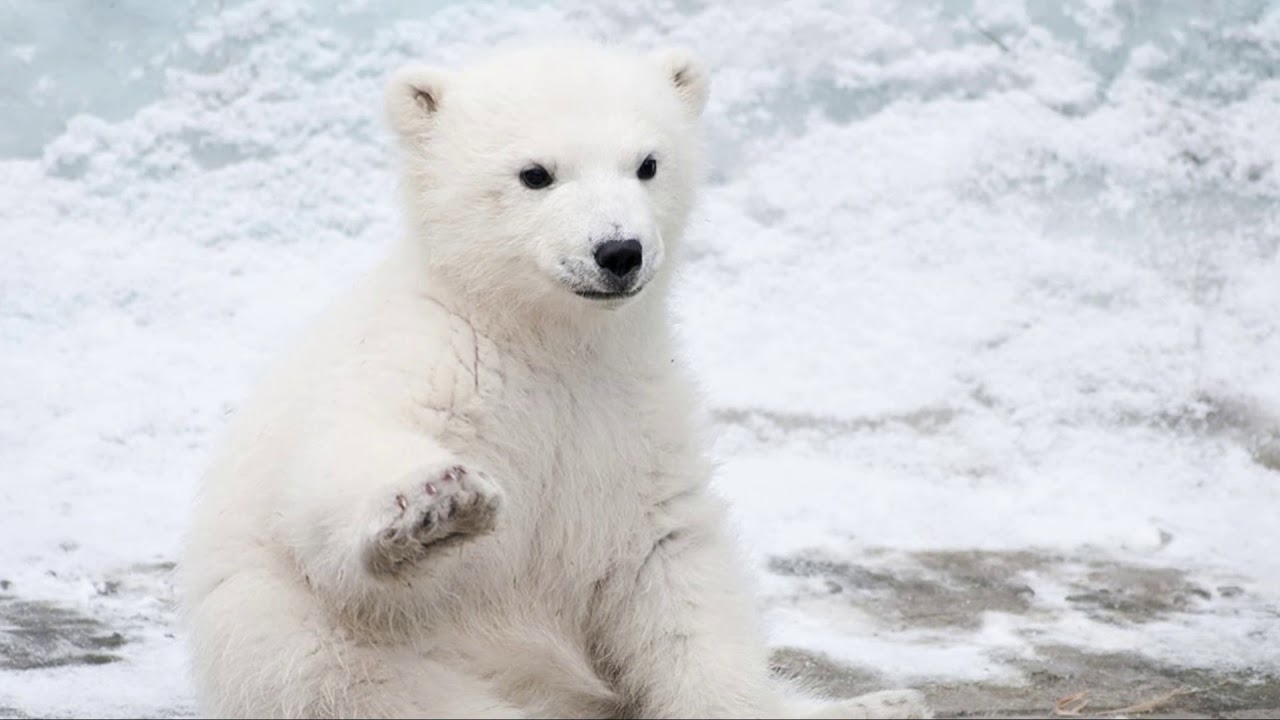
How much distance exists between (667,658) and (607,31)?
20.5ft

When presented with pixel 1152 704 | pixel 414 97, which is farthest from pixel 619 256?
pixel 1152 704

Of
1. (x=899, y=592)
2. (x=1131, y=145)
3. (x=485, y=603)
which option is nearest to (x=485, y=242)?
(x=485, y=603)

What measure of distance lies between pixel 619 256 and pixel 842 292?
4639 millimetres

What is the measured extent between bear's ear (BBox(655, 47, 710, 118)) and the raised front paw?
77.9 inches

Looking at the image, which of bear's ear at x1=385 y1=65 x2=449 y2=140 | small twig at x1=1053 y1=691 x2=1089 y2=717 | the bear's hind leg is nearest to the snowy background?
small twig at x1=1053 y1=691 x2=1089 y2=717

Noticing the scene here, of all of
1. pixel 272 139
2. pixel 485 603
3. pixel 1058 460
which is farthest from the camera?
pixel 272 139

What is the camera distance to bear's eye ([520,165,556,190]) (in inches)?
186

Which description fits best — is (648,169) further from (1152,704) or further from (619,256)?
(1152,704)

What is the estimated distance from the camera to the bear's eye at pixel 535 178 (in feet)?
15.5

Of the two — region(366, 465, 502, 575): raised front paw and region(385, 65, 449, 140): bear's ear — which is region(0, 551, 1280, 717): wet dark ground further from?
region(385, 65, 449, 140): bear's ear

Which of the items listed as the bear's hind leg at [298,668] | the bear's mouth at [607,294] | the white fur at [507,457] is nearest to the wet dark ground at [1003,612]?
the white fur at [507,457]

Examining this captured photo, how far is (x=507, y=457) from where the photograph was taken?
177 inches

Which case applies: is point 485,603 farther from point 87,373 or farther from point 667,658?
point 87,373

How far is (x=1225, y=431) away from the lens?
26.1 ft
